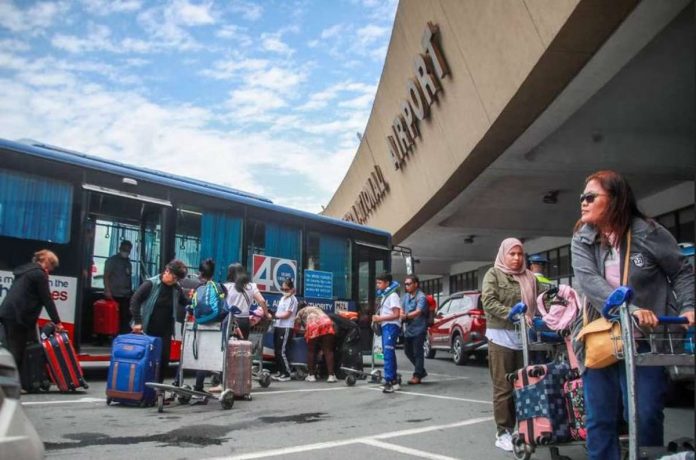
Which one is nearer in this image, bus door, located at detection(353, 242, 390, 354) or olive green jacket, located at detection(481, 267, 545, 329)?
olive green jacket, located at detection(481, 267, 545, 329)

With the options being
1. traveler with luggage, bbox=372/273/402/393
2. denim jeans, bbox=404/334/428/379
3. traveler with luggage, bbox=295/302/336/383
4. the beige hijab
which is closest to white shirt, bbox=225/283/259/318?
traveler with luggage, bbox=295/302/336/383

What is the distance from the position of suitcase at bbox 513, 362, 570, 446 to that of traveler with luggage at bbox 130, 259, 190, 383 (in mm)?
4517

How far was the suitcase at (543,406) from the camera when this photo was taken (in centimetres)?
A: 436

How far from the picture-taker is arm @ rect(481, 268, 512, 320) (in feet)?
17.1

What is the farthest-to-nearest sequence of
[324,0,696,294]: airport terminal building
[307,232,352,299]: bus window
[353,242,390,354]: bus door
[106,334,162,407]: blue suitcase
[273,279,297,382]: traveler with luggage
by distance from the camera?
1. [353,242,390,354]: bus door
2. [307,232,352,299]: bus window
3. [273,279,297,382]: traveler with luggage
4. [324,0,696,294]: airport terminal building
5. [106,334,162,407]: blue suitcase

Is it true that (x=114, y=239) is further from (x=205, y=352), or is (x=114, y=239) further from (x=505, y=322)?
(x=505, y=322)

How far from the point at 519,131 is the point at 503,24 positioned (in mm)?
2538

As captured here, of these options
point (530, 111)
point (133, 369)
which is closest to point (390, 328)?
point (133, 369)

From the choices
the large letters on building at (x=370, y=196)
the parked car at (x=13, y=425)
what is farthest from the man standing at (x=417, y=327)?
the large letters on building at (x=370, y=196)

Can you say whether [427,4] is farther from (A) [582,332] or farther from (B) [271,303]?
(A) [582,332]

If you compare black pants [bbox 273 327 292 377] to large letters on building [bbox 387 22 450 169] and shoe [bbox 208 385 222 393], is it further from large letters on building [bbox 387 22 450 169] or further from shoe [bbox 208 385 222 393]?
large letters on building [bbox 387 22 450 169]

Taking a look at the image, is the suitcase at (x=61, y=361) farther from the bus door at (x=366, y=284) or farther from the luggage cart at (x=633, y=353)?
the luggage cart at (x=633, y=353)

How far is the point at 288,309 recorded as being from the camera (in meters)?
10.8

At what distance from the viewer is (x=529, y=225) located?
2092 cm
